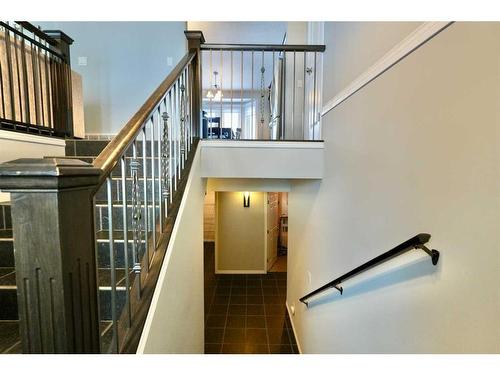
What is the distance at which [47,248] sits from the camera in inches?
23.0

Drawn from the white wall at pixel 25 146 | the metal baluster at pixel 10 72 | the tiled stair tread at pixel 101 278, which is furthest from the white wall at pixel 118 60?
the tiled stair tread at pixel 101 278

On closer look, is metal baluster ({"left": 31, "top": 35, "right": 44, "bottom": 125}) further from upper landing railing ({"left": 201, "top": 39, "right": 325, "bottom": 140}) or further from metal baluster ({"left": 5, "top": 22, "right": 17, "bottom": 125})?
upper landing railing ({"left": 201, "top": 39, "right": 325, "bottom": 140})

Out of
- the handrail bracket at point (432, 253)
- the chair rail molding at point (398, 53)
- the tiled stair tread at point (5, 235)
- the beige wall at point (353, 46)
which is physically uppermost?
the beige wall at point (353, 46)

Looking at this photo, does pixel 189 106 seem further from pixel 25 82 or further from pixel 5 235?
pixel 5 235

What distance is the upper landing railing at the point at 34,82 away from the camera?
1972 mm

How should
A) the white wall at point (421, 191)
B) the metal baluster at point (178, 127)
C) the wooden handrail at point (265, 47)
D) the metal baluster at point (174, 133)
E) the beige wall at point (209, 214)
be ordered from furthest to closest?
the beige wall at point (209, 214)
the wooden handrail at point (265, 47)
the metal baluster at point (178, 127)
the metal baluster at point (174, 133)
the white wall at point (421, 191)

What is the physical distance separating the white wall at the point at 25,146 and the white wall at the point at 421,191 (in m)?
2.48

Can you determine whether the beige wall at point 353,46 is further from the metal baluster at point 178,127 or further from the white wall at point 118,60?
the white wall at point 118,60

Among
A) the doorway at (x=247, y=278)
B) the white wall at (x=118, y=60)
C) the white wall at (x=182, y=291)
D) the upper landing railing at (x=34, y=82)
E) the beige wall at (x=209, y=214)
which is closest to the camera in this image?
the white wall at (x=182, y=291)

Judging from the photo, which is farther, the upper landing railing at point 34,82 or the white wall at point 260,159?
the white wall at point 260,159

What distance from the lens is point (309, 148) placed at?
251cm

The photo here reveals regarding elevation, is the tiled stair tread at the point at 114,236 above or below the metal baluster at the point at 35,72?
below

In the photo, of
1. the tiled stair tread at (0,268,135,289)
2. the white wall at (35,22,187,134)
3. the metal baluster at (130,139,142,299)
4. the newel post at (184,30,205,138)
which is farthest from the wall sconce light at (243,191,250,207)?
the metal baluster at (130,139,142,299)

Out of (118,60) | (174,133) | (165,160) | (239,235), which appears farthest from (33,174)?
(239,235)
